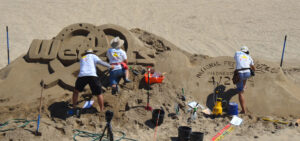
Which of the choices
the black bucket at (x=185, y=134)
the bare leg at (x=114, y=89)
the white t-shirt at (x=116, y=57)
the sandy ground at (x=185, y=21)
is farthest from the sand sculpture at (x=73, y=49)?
the sandy ground at (x=185, y=21)

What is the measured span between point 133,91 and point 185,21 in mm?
13294

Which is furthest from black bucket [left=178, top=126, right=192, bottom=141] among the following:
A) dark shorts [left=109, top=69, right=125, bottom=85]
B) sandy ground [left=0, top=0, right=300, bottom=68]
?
sandy ground [left=0, top=0, right=300, bottom=68]

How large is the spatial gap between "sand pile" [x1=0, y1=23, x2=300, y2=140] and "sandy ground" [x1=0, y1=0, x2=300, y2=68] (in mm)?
6179

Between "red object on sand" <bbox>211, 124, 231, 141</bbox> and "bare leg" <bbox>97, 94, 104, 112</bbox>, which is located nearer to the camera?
"red object on sand" <bbox>211, 124, 231, 141</bbox>

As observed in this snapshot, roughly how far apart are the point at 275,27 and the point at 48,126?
1581 cm

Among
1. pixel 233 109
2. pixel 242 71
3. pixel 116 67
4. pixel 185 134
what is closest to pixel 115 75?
pixel 116 67

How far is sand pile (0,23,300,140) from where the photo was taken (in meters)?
5.97

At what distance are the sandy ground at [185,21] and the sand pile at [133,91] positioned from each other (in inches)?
243

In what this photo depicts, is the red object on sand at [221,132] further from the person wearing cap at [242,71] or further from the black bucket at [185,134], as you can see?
the person wearing cap at [242,71]

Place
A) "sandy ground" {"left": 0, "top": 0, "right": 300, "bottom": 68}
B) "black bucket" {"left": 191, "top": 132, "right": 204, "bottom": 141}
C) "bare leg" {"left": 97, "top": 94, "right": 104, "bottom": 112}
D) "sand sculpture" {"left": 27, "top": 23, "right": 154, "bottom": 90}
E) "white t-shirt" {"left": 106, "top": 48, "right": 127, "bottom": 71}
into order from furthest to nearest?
"sandy ground" {"left": 0, "top": 0, "right": 300, "bottom": 68}
"sand sculpture" {"left": 27, "top": 23, "right": 154, "bottom": 90}
"white t-shirt" {"left": 106, "top": 48, "right": 127, "bottom": 71}
"bare leg" {"left": 97, "top": 94, "right": 104, "bottom": 112}
"black bucket" {"left": 191, "top": 132, "right": 204, "bottom": 141}

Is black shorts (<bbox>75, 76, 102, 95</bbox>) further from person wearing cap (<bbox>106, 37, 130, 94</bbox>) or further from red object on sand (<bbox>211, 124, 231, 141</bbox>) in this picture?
red object on sand (<bbox>211, 124, 231, 141</bbox>)

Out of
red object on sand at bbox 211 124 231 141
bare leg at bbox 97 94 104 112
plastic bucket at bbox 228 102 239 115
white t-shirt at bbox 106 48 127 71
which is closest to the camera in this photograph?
red object on sand at bbox 211 124 231 141

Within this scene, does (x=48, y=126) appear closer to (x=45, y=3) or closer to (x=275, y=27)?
(x=275, y=27)

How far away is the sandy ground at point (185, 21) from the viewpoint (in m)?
15.5
